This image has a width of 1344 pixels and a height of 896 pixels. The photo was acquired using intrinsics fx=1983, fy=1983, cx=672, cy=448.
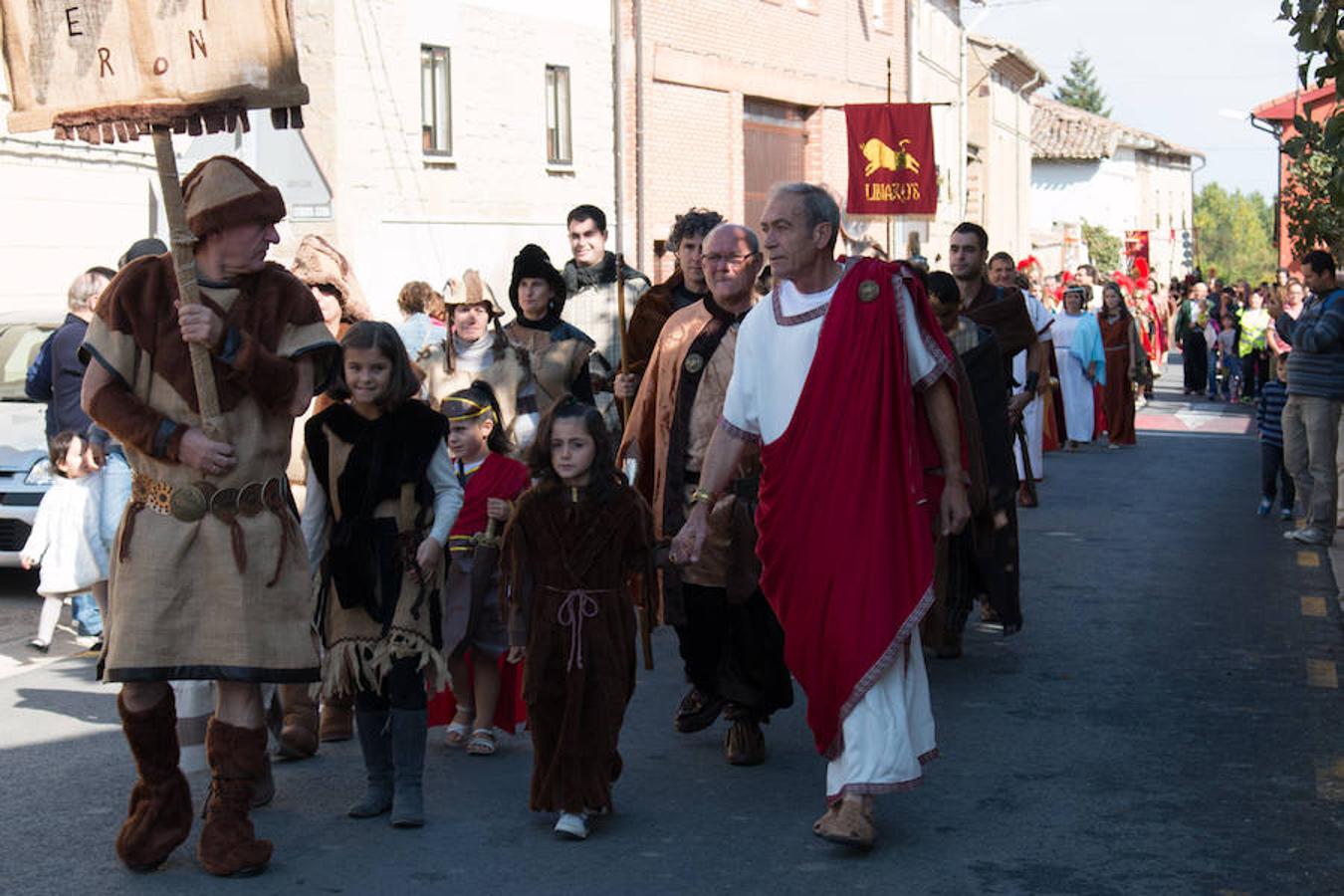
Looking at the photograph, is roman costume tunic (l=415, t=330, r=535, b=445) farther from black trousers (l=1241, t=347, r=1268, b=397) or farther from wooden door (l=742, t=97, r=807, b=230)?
wooden door (l=742, t=97, r=807, b=230)

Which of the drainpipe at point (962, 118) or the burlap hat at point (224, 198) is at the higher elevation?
the drainpipe at point (962, 118)

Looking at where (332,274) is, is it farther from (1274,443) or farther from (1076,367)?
(1076,367)

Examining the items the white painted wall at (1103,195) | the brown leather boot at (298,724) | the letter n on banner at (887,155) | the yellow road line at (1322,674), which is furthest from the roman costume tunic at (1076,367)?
the white painted wall at (1103,195)

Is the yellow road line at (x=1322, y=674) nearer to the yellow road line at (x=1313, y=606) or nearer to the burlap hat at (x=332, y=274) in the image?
the yellow road line at (x=1313, y=606)

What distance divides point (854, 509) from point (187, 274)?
2160 millimetres

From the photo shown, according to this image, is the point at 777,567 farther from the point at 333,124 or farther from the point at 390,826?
the point at 333,124

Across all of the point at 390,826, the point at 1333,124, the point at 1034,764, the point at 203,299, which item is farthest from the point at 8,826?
the point at 1333,124

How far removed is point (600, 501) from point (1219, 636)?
15.7 ft

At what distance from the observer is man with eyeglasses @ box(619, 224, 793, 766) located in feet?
23.9

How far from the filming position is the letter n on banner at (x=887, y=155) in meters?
25.1

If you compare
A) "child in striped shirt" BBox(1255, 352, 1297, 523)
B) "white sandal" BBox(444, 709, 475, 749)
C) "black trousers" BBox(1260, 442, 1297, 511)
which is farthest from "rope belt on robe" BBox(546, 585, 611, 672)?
"black trousers" BBox(1260, 442, 1297, 511)

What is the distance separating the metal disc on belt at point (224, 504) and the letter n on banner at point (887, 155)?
19948 mm

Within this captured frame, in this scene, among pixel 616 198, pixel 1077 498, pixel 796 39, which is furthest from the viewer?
pixel 796 39

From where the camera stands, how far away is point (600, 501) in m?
6.40
